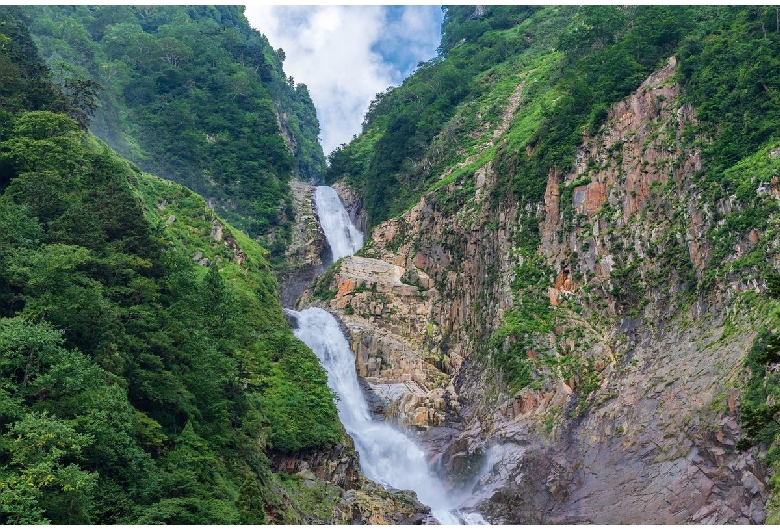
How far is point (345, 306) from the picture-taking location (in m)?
57.8

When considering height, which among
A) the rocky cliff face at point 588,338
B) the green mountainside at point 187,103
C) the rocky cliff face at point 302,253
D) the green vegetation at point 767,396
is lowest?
the green vegetation at point 767,396

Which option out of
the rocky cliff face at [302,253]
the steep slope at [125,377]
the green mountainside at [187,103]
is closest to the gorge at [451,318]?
the steep slope at [125,377]

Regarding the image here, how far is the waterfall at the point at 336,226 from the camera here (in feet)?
252

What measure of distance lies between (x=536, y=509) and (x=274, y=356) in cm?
1654

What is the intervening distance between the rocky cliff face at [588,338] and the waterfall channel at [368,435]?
3.41 ft

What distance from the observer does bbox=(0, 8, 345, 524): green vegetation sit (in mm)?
23125

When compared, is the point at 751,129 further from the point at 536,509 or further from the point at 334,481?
the point at 334,481

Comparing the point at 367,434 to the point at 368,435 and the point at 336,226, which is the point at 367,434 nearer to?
the point at 368,435

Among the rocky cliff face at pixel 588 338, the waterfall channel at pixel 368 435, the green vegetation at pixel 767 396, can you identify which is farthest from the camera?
the waterfall channel at pixel 368 435

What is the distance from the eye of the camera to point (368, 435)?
48281 mm

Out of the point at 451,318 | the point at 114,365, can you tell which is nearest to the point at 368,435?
the point at 451,318

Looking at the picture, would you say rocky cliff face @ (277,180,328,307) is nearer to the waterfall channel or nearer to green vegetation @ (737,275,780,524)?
the waterfall channel

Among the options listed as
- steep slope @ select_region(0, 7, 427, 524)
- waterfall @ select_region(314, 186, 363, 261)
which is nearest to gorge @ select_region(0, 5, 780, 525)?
steep slope @ select_region(0, 7, 427, 524)

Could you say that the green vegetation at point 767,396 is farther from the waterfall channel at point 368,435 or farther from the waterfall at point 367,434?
the waterfall at point 367,434
